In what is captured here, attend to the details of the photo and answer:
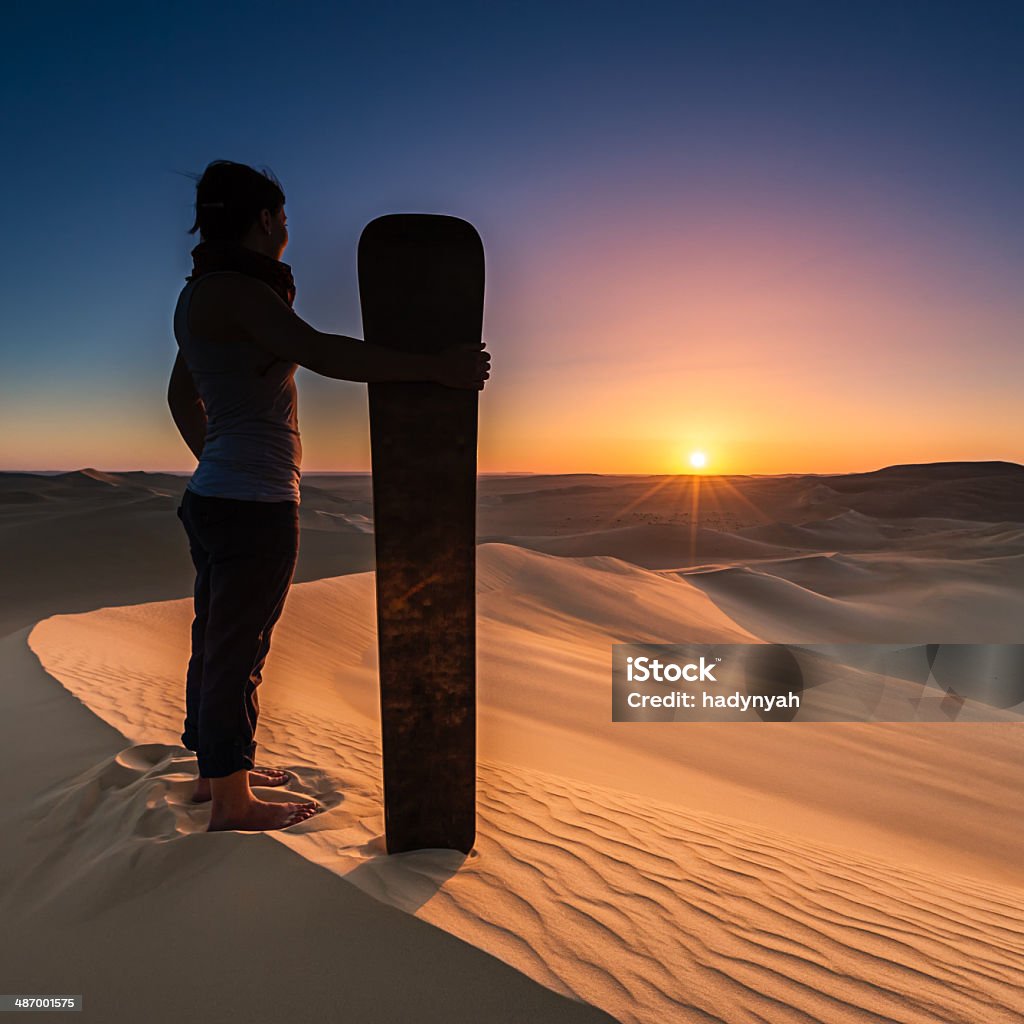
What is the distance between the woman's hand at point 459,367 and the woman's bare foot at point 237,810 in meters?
1.55

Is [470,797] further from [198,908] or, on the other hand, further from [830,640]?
[830,640]

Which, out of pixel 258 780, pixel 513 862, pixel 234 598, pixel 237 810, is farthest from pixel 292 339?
pixel 258 780

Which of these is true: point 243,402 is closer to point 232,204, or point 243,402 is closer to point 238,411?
point 238,411

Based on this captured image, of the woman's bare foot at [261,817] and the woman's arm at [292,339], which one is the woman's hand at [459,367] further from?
the woman's bare foot at [261,817]

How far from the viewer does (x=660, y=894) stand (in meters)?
2.23

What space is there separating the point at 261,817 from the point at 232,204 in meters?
2.12

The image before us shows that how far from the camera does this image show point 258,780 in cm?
292

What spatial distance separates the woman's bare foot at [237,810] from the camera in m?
2.29

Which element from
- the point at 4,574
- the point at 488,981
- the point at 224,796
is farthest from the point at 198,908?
the point at 4,574

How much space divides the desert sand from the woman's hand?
1595 millimetres

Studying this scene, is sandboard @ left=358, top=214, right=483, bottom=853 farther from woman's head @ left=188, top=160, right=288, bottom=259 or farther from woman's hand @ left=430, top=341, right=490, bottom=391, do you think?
woman's head @ left=188, top=160, right=288, bottom=259

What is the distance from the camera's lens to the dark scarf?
2.06 m

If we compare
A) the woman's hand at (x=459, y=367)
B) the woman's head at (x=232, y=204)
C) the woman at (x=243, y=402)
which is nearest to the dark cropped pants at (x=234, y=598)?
the woman at (x=243, y=402)
